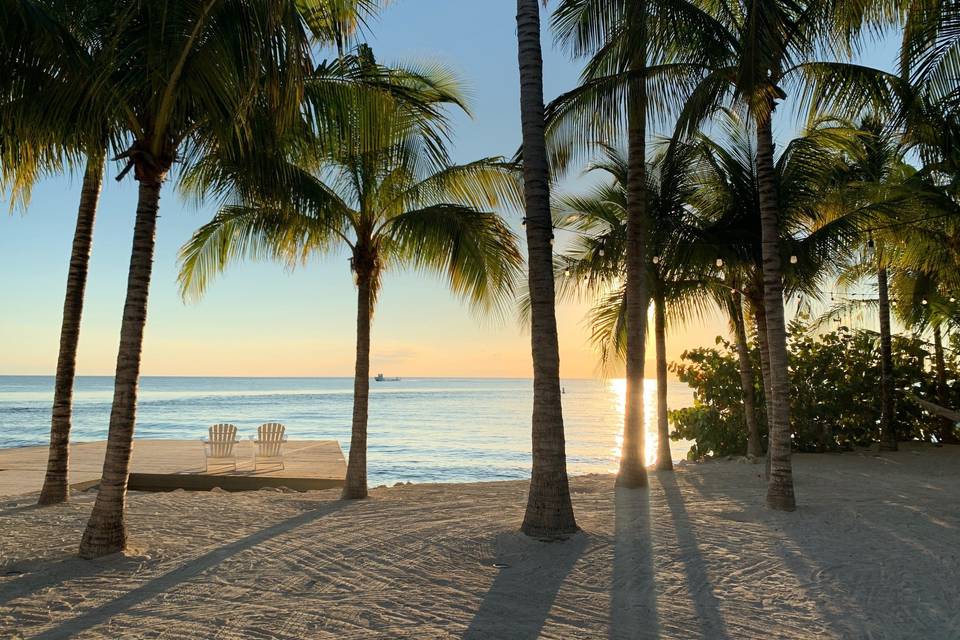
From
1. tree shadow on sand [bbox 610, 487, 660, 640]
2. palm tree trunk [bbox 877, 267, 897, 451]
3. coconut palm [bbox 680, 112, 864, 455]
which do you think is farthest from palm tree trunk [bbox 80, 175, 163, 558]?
palm tree trunk [bbox 877, 267, 897, 451]

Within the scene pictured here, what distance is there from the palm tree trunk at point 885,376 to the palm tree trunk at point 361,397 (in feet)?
34.5

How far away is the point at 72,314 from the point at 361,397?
3754 mm

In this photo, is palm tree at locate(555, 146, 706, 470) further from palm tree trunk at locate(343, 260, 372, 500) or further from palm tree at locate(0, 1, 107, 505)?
palm tree at locate(0, 1, 107, 505)

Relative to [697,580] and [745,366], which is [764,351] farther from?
[697,580]

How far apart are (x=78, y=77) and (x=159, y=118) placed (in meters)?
0.64

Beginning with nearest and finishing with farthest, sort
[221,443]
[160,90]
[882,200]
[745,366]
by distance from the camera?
1. [160,90]
2. [882,200]
3. [221,443]
4. [745,366]

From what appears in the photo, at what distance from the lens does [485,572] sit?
554 cm

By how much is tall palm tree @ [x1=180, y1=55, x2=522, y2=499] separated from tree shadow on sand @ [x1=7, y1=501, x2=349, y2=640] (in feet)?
8.51

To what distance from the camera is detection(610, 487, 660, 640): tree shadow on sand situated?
4.30 meters

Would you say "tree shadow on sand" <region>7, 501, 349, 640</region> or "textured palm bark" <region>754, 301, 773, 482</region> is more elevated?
"textured palm bark" <region>754, 301, 773, 482</region>

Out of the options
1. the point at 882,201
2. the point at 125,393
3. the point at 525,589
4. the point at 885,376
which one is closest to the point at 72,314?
the point at 125,393

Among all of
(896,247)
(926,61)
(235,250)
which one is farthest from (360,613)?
(896,247)

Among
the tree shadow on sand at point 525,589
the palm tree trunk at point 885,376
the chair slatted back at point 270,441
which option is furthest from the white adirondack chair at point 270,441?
the palm tree trunk at point 885,376

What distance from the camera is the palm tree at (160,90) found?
527 cm
